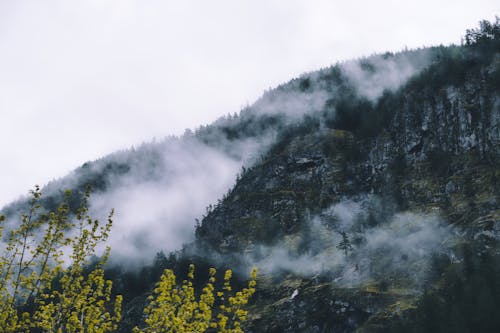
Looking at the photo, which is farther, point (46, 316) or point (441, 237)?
point (441, 237)

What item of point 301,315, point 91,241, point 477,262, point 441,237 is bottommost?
point 301,315

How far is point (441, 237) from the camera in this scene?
161 meters

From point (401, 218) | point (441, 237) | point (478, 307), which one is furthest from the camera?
point (401, 218)

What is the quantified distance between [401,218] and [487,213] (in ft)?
148

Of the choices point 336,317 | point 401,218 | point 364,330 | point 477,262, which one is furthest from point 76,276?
point 401,218

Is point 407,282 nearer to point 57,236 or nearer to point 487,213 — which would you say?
point 487,213

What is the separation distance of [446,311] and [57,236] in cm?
10017

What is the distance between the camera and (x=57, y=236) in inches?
746

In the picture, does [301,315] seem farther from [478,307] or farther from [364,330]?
[478,307]

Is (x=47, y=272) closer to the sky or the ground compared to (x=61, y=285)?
closer to the sky

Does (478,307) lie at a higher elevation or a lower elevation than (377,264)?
higher

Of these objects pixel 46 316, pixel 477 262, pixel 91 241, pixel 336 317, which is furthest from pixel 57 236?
pixel 336 317

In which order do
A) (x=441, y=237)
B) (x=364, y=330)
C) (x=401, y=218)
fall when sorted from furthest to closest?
(x=401, y=218)
(x=441, y=237)
(x=364, y=330)

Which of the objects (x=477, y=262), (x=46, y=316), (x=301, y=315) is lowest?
(x=301, y=315)
